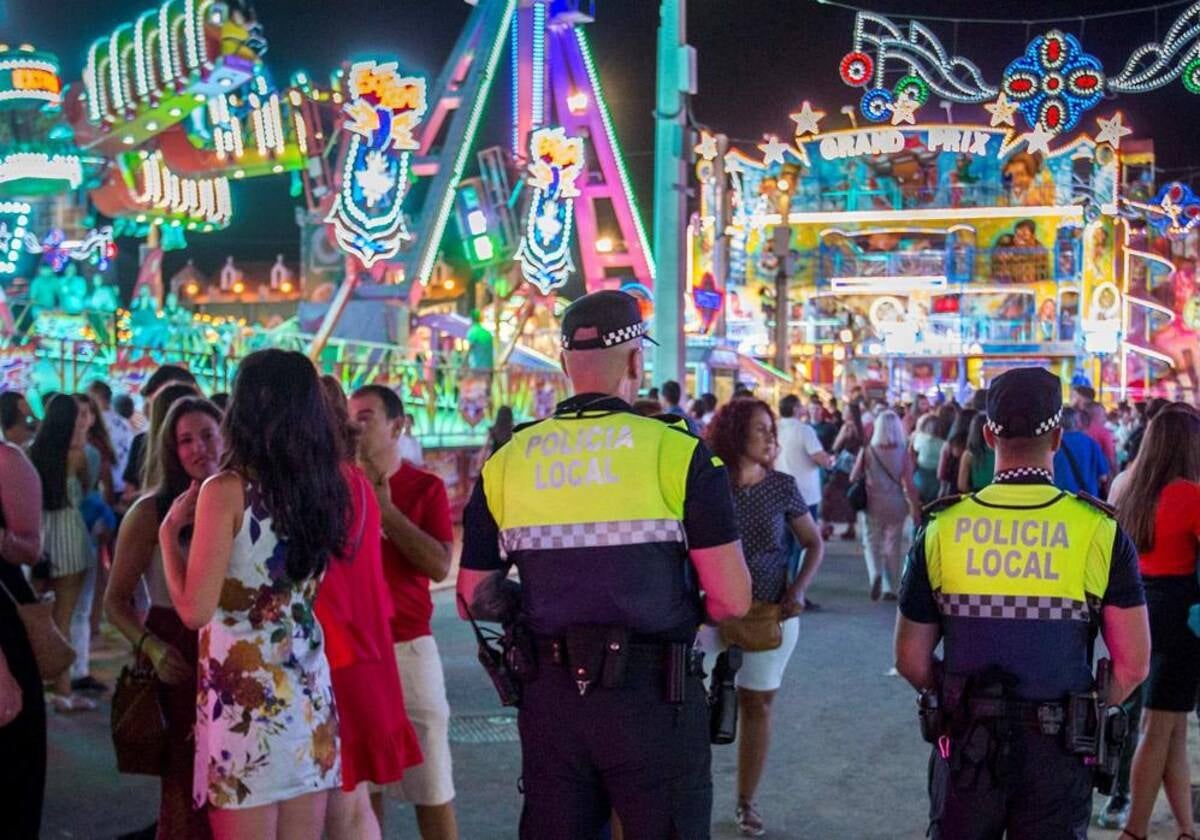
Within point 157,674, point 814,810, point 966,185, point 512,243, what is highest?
point 966,185

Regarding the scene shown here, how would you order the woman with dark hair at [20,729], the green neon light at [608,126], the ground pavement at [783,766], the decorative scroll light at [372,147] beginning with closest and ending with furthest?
the woman with dark hair at [20,729]
the ground pavement at [783,766]
the decorative scroll light at [372,147]
the green neon light at [608,126]

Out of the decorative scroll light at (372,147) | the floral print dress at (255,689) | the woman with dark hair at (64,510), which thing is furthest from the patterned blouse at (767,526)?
the decorative scroll light at (372,147)

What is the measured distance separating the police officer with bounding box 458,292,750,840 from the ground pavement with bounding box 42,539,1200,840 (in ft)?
7.99

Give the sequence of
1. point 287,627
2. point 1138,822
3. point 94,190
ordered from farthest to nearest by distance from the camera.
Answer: point 94,190 < point 1138,822 < point 287,627

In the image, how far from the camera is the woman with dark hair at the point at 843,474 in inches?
611

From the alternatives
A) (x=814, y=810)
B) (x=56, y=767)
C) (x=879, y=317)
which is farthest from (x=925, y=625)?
(x=879, y=317)

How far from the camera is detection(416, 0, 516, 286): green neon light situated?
21.3 metres

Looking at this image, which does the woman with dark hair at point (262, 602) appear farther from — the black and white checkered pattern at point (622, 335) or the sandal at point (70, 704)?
the sandal at point (70, 704)

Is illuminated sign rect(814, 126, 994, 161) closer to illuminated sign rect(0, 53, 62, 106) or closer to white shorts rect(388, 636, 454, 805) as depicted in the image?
illuminated sign rect(0, 53, 62, 106)

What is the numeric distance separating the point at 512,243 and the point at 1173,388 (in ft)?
89.8

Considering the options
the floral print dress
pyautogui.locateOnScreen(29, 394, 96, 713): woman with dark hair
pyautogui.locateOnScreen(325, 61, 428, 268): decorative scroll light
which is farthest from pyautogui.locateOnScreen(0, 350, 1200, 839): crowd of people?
pyautogui.locateOnScreen(325, 61, 428, 268): decorative scroll light

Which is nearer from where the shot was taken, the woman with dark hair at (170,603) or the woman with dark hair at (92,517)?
the woman with dark hair at (170,603)

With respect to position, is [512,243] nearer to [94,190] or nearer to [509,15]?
[509,15]

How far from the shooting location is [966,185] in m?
41.5
